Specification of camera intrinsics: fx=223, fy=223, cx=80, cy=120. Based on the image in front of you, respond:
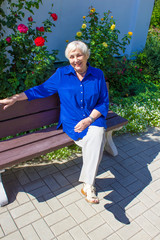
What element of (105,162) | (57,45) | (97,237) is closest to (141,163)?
(105,162)

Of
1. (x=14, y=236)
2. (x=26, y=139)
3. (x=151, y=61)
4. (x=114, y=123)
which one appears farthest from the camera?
(x=151, y=61)

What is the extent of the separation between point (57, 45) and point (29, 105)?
9.17ft

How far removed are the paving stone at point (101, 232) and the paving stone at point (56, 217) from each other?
0.32 metres

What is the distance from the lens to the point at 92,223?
7.43ft

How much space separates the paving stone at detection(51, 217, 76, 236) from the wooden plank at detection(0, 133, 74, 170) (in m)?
0.72

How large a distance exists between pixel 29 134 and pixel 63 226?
1.10 metres

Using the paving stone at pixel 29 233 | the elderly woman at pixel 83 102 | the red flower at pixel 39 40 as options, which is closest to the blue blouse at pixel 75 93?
the elderly woman at pixel 83 102

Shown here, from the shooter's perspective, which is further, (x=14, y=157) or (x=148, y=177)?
(x=148, y=177)

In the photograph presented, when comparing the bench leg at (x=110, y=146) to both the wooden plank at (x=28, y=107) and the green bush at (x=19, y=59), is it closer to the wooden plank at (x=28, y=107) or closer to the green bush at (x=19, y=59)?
the wooden plank at (x=28, y=107)

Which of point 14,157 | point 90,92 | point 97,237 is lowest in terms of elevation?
point 97,237

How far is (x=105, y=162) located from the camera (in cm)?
316

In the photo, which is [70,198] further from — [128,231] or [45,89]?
[45,89]

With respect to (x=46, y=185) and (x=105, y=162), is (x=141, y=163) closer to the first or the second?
(x=105, y=162)

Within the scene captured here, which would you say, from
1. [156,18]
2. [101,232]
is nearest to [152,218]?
[101,232]
